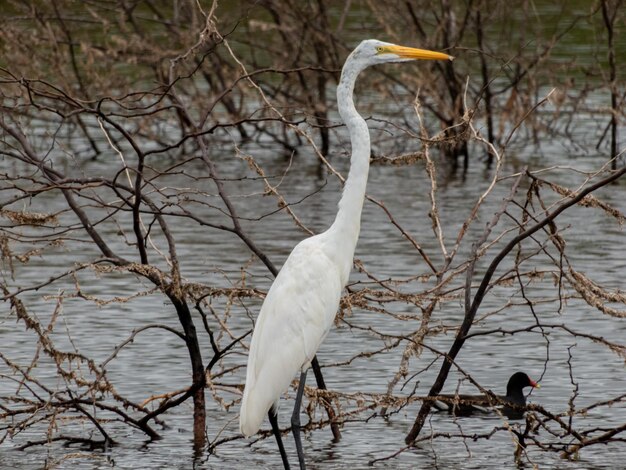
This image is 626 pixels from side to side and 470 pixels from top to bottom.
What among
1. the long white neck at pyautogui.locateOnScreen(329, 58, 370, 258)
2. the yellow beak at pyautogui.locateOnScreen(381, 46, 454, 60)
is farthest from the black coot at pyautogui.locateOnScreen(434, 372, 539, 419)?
the yellow beak at pyautogui.locateOnScreen(381, 46, 454, 60)

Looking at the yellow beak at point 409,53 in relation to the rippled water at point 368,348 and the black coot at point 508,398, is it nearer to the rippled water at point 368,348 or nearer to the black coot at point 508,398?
the rippled water at point 368,348

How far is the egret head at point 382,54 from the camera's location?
242 inches

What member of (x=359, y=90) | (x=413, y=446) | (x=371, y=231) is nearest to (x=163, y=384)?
(x=413, y=446)

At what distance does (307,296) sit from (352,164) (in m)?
0.67

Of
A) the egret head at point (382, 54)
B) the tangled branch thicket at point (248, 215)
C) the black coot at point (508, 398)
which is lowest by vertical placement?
the black coot at point (508, 398)

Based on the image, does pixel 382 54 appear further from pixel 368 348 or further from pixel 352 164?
pixel 368 348

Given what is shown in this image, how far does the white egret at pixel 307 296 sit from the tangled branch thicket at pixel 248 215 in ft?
1.01

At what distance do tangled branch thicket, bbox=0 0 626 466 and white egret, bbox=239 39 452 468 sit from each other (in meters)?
0.31

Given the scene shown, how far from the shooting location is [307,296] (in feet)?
19.7

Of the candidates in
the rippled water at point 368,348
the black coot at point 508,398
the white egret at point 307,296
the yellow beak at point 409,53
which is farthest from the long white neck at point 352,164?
the black coot at point 508,398

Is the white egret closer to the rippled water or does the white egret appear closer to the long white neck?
the long white neck

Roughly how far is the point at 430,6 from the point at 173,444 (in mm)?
10614

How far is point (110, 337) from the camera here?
930cm

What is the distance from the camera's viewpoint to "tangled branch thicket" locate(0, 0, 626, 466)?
6336 millimetres
